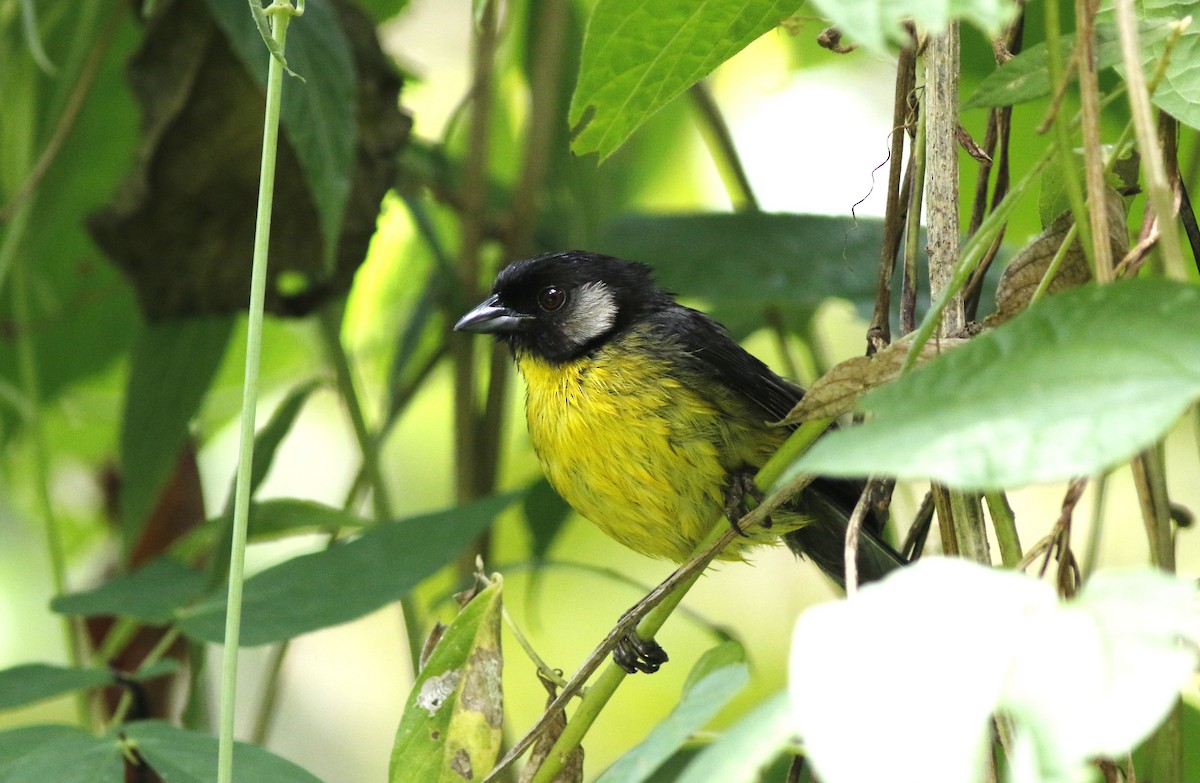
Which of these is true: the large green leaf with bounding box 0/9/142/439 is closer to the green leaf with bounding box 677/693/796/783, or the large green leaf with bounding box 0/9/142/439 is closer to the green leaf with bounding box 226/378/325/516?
the green leaf with bounding box 226/378/325/516

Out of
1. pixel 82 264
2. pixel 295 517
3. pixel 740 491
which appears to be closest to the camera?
pixel 295 517

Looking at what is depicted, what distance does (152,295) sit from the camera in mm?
2531

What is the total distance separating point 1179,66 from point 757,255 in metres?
1.35

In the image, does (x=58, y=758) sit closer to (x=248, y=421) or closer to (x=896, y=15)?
(x=248, y=421)

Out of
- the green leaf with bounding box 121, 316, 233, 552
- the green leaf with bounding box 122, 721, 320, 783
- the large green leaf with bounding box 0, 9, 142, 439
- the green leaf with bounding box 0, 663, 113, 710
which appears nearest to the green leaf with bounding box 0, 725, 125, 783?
the green leaf with bounding box 122, 721, 320, 783

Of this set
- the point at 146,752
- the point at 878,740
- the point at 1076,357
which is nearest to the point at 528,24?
the point at 146,752

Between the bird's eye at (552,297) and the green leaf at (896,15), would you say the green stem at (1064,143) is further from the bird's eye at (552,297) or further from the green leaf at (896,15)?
the bird's eye at (552,297)

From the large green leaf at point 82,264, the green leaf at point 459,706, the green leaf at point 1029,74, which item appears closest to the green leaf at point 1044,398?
the green leaf at point 1029,74

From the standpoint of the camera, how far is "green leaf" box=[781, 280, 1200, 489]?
2.21 feet

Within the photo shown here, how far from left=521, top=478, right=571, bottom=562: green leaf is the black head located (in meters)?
0.36

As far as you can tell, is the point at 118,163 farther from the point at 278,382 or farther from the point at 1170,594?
the point at 1170,594

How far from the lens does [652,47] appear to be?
1.19 meters

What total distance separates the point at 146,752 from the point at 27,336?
129 cm

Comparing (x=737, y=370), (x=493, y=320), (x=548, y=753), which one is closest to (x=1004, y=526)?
(x=548, y=753)
